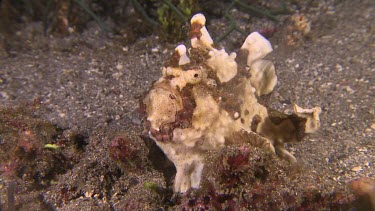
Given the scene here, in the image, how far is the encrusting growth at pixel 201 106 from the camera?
2.53 metres

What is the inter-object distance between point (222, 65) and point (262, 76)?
531mm

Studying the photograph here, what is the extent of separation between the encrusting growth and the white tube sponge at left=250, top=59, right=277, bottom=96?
0.07 meters

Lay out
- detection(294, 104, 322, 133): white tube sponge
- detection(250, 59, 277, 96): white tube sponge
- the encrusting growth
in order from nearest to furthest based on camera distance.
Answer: the encrusting growth → detection(294, 104, 322, 133): white tube sponge → detection(250, 59, 277, 96): white tube sponge

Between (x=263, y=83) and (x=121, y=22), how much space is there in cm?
404

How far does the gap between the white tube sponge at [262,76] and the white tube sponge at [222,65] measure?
1.04 feet

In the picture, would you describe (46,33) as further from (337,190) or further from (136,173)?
(337,190)

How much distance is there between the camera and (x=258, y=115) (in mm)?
2895

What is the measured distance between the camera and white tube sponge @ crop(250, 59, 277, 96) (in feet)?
9.61

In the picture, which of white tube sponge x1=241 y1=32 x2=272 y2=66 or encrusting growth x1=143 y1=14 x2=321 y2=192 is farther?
white tube sponge x1=241 y1=32 x2=272 y2=66

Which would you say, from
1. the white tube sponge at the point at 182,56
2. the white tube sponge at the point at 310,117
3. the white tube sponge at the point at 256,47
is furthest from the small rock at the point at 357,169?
the white tube sponge at the point at 182,56

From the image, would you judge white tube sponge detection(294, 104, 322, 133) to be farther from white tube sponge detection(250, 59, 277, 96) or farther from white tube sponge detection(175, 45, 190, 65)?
white tube sponge detection(175, 45, 190, 65)

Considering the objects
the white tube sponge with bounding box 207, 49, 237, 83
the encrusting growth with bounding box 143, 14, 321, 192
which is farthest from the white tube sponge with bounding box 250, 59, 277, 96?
the white tube sponge with bounding box 207, 49, 237, 83

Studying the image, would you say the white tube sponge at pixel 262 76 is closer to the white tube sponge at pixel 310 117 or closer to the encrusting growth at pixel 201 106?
the encrusting growth at pixel 201 106

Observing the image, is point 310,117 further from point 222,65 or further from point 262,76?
point 222,65
